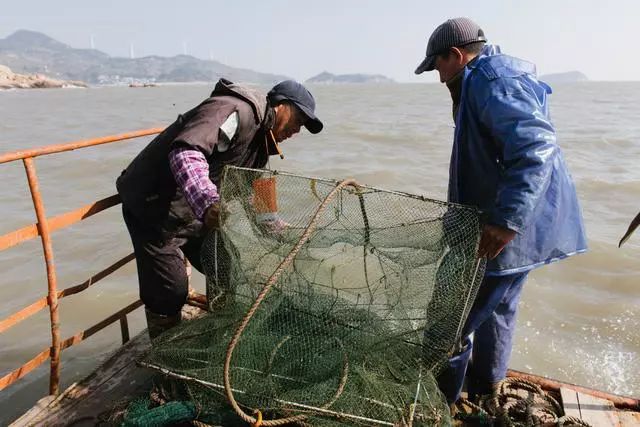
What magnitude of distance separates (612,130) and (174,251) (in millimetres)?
23270

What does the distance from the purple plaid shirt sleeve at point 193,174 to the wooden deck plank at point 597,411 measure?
8.47 feet

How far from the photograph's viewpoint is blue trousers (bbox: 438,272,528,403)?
281 cm

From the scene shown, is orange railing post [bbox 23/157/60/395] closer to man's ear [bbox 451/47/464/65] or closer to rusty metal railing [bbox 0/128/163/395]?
rusty metal railing [bbox 0/128/163/395]

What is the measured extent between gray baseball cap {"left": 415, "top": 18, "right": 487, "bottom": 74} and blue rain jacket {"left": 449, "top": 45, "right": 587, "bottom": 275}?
118 millimetres

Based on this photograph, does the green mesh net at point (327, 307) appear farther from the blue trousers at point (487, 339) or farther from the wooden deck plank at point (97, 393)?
the wooden deck plank at point (97, 393)

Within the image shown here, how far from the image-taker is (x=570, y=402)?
321 cm

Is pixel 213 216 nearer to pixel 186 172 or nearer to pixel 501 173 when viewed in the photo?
pixel 186 172

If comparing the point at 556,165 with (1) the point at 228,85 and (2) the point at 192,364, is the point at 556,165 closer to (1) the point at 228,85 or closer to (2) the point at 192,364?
(1) the point at 228,85

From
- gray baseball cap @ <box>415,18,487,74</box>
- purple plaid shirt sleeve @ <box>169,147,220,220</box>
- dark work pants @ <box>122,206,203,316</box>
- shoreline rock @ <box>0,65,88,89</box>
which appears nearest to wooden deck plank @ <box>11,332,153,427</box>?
dark work pants @ <box>122,206,203,316</box>

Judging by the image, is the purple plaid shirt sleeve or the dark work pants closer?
the purple plaid shirt sleeve

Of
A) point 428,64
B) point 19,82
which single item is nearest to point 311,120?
point 428,64

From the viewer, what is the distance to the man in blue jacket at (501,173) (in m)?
2.39

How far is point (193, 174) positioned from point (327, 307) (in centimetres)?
117

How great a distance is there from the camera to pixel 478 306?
9.34 feet
